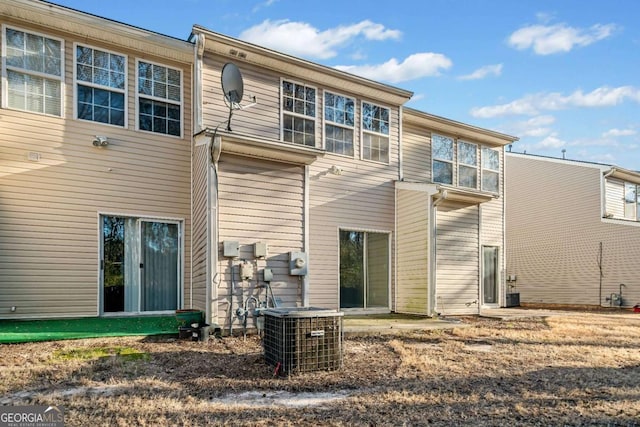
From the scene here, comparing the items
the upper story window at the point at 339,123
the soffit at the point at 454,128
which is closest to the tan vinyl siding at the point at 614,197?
the soffit at the point at 454,128

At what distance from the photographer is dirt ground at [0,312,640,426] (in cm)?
354

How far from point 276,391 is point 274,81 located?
21.8 ft

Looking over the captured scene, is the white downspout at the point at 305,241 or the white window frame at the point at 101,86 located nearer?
the white window frame at the point at 101,86

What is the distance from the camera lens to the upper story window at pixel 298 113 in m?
9.37

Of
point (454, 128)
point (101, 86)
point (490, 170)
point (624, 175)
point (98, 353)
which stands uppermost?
point (454, 128)

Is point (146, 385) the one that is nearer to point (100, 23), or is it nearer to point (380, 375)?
point (380, 375)

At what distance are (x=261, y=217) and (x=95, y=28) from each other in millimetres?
4318

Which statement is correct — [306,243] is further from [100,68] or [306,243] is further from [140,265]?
[100,68]

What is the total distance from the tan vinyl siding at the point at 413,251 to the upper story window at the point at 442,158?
7.13 ft

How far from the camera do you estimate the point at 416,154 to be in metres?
11.9

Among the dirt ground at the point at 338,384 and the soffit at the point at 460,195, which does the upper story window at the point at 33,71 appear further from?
the soffit at the point at 460,195

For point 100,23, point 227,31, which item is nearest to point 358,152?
point 227,31

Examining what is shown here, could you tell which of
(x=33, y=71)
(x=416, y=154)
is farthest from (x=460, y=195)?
(x=33, y=71)

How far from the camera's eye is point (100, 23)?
25.0 feet
